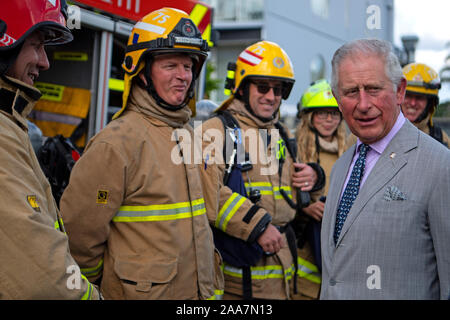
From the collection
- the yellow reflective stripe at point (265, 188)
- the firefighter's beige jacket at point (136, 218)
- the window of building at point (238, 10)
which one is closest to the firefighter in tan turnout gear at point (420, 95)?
the yellow reflective stripe at point (265, 188)

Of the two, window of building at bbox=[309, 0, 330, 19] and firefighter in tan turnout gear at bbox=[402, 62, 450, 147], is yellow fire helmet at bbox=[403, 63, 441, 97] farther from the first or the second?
window of building at bbox=[309, 0, 330, 19]

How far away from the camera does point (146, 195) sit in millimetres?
2506

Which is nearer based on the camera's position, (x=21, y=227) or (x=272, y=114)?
(x=21, y=227)

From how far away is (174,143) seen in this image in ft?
9.01

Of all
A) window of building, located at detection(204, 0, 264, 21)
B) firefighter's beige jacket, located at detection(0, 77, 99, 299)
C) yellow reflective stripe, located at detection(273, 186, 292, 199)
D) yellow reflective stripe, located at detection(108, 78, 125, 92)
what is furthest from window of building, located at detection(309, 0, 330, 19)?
firefighter's beige jacket, located at detection(0, 77, 99, 299)

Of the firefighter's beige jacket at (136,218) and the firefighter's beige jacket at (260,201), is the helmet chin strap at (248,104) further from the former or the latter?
the firefighter's beige jacket at (136,218)

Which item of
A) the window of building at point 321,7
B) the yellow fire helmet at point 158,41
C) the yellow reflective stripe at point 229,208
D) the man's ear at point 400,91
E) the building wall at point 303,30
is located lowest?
the yellow reflective stripe at point 229,208

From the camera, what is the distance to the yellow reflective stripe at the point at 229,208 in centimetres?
319

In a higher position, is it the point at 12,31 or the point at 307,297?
the point at 12,31

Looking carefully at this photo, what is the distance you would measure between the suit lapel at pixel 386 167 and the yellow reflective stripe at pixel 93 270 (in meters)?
1.27

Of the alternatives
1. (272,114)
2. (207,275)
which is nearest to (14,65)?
(207,275)

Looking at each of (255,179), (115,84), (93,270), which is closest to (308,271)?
(255,179)
